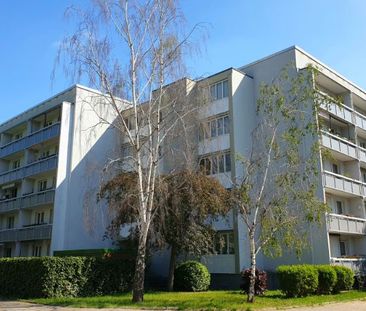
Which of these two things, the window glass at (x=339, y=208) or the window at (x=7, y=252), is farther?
the window at (x=7, y=252)

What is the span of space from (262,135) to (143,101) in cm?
564

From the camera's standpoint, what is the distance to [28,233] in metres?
34.6

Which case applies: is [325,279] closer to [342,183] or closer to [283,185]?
[283,185]

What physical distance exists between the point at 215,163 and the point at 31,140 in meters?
20.2

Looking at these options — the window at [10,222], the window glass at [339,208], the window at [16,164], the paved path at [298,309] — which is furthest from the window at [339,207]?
the window at [16,164]

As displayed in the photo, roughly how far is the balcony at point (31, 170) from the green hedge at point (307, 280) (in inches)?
826

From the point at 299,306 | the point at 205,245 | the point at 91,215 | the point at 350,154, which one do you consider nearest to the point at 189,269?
the point at 205,245

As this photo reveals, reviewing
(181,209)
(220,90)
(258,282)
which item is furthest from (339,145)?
(258,282)

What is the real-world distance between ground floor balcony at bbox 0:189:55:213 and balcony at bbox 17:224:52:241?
1.86m

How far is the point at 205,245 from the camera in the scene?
2347 centimetres

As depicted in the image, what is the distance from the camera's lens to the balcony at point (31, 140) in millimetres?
34875

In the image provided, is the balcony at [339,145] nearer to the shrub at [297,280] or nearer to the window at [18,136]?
the shrub at [297,280]

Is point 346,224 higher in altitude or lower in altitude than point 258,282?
higher

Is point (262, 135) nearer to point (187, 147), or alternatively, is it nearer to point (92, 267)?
point (187, 147)
